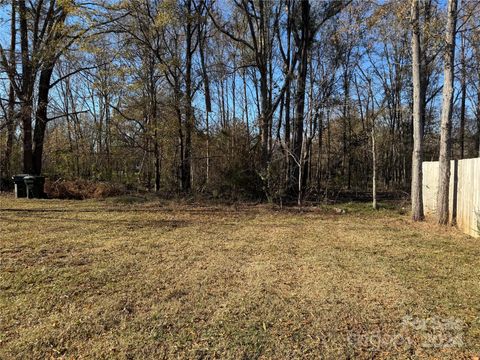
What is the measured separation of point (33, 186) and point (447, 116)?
13.1 meters

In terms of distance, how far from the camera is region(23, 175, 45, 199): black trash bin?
13.0 m

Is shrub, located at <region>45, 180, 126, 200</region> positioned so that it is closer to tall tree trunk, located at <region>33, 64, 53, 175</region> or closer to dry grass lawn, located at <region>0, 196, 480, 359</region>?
tall tree trunk, located at <region>33, 64, 53, 175</region>

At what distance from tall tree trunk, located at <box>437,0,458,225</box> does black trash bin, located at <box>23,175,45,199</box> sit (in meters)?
12.8

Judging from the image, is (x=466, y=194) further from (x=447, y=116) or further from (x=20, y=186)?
(x=20, y=186)

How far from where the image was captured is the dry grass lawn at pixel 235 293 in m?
2.84

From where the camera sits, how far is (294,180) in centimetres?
1375

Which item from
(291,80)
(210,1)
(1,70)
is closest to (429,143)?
(291,80)

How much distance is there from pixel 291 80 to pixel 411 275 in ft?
40.1

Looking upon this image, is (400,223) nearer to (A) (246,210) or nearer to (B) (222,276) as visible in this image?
(A) (246,210)

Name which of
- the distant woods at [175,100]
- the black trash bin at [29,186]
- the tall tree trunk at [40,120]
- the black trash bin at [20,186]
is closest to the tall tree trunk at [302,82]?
the distant woods at [175,100]

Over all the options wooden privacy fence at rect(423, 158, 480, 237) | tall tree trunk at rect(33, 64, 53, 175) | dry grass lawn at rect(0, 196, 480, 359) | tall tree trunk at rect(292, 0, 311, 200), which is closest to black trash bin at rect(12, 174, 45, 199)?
tall tree trunk at rect(33, 64, 53, 175)

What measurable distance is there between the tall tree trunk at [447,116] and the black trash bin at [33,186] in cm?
1281

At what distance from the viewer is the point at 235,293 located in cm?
395

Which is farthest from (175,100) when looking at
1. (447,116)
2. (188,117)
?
(447,116)
